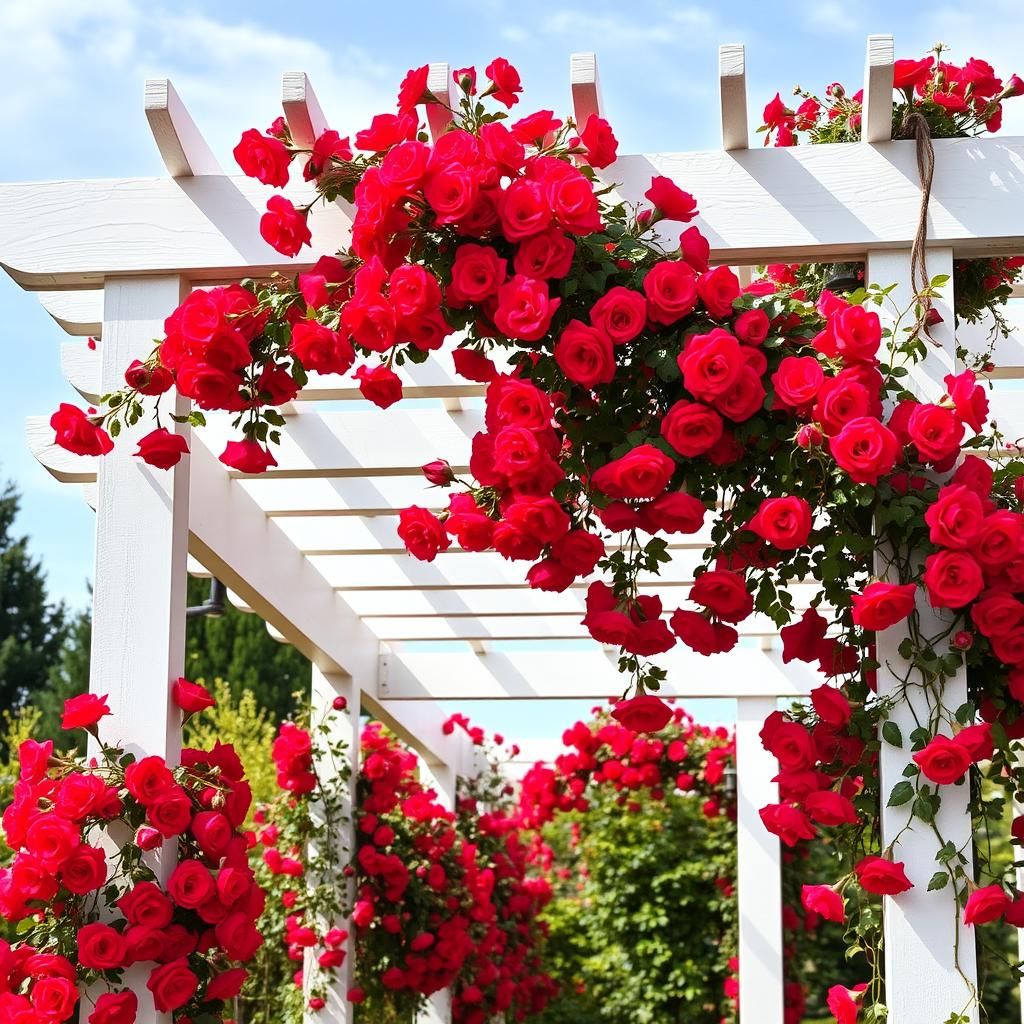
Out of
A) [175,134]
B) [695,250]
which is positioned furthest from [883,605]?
[175,134]

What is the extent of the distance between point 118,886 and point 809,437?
5.08ft

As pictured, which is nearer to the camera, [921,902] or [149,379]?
[921,902]

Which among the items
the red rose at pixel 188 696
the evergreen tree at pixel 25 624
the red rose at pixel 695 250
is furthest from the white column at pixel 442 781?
the evergreen tree at pixel 25 624

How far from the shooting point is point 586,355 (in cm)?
241

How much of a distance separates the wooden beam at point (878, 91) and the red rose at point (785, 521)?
87cm

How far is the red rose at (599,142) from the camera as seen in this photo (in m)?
2.54

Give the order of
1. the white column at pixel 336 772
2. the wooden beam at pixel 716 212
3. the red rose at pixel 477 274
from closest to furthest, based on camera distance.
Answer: the red rose at pixel 477 274
the wooden beam at pixel 716 212
the white column at pixel 336 772

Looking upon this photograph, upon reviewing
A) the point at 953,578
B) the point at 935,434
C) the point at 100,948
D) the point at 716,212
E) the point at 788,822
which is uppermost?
the point at 716,212

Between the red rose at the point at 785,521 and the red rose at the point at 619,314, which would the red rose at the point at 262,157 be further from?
the red rose at the point at 785,521

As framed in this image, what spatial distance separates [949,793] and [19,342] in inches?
984

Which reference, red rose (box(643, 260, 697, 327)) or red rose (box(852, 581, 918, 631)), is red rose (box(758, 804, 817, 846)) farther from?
red rose (box(643, 260, 697, 327))

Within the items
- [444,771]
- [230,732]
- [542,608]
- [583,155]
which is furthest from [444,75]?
[230,732]

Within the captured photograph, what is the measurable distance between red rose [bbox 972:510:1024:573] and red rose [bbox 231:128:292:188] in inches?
56.3

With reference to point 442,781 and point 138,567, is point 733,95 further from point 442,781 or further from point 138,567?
point 442,781
